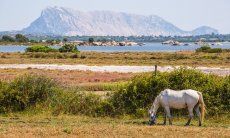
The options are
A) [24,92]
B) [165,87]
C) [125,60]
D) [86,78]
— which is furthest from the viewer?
[125,60]

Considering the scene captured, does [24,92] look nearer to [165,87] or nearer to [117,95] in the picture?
[117,95]

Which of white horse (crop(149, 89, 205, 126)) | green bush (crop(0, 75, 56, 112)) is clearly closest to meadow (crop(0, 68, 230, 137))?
green bush (crop(0, 75, 56, 112))

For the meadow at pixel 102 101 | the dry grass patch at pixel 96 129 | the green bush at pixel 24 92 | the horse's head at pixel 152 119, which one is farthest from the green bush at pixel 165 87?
→ the green bush at pixel 24 92

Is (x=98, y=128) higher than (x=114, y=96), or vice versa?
(x=114, y=96)

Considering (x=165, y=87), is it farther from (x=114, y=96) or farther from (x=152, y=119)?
(x=152, y=119)

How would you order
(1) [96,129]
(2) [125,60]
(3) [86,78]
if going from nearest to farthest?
(1) [96,129] < (3) [86,78] < (2) [125,60]

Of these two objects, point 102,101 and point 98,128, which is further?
point 102,101

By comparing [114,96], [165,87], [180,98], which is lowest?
[114,96]

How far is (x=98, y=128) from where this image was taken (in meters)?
18.8

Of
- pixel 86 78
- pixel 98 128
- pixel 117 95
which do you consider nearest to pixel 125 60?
pixel 86 78

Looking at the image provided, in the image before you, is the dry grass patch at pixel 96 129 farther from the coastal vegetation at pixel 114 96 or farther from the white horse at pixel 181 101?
the coastal vegetation at pixel 114 96

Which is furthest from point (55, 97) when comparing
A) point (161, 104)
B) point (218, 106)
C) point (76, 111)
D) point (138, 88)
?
point (218, 106)

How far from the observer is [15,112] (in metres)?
23.8

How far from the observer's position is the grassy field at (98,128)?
58.1 feet
